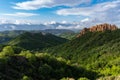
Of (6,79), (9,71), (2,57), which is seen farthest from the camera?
(2,57)

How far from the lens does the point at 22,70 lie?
192 m

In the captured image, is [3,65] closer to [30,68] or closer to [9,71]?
[9,71]

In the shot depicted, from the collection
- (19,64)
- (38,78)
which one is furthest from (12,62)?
(38,78)

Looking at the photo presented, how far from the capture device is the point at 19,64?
7844 inches

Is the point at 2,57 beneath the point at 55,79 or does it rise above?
above

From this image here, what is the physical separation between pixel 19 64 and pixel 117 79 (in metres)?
83.6

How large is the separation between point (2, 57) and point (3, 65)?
954cm

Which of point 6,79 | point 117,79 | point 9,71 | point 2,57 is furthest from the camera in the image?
point 2,57

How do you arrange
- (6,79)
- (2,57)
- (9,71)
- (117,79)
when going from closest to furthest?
(117,79) → (6,79) → (9,71) → (2,57)

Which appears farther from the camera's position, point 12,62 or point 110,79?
point 12,62

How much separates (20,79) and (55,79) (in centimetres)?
3572

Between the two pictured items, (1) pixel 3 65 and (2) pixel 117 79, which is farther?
(1) pixel 3 65

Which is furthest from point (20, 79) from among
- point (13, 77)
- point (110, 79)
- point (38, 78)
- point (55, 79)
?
point (110, 79)

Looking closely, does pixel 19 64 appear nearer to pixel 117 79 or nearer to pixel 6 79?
pixel 6 79
